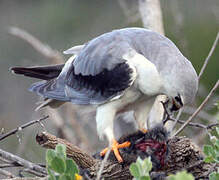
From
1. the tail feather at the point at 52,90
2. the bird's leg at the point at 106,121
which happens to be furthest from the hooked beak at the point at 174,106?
the tail feather at the point at 52,90

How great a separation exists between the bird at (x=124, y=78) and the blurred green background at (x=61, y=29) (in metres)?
3.96

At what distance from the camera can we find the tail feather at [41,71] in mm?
4879

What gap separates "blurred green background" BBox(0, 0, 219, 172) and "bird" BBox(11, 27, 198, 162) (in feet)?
13.0

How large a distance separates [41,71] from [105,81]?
860mm

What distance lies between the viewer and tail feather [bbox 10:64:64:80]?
16.0ft

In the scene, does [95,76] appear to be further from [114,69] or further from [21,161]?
[21,161]

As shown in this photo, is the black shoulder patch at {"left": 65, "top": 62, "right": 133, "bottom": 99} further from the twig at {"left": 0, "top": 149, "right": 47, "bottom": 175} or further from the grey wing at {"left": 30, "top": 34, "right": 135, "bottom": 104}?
the twig at {"left": 0, "top": 149, "right": 47, "bottom": 175}

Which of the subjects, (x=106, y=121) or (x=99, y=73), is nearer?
(x=106, y=121)

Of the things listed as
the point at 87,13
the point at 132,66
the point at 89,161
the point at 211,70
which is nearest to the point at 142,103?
the point at 132,66

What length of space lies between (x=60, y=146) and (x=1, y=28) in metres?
10.1

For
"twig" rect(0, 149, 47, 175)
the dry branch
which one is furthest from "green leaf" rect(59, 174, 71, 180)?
the dry branch

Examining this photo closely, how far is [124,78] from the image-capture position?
13.8 feet

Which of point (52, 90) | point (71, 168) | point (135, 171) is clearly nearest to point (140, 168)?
point (135, 171)

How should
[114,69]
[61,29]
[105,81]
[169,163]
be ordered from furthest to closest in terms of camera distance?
[61,29] < [105,81] < [114,69] < [169,163]
